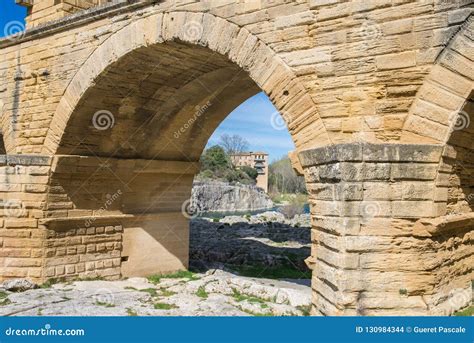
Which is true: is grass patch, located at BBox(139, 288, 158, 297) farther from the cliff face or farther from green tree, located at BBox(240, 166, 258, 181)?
green tree, located at BBox(240, 166, 258, 181)

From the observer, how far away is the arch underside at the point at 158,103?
7.03 meters

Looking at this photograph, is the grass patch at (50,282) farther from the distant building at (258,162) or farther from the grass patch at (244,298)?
the distant building at (258,162)

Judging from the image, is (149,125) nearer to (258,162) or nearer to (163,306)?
(163,306)

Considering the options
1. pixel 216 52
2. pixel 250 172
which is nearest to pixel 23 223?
pixel 216 52

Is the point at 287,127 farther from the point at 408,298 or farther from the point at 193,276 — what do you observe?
the point at 193,276

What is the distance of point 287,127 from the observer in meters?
5.09

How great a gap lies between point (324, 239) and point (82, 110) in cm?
456

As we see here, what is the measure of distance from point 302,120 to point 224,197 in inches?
1305

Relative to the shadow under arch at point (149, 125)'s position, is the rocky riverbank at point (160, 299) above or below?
below

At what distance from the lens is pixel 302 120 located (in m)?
5.00

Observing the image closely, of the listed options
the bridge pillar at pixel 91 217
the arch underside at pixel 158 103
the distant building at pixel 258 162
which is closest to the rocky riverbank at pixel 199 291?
the bridge pillar at pixel 91 217

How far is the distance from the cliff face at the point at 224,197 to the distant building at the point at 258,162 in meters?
11.5

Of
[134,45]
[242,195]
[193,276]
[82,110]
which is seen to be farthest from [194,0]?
[242,195]

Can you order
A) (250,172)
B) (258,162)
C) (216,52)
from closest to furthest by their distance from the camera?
(216,52), (250,172), (258,162)
